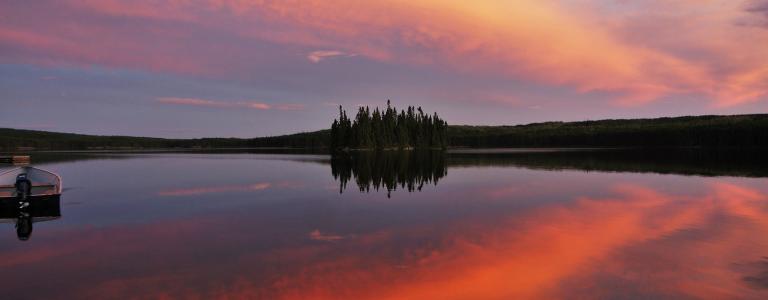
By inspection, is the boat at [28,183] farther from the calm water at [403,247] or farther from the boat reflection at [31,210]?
the calm water at [403,247]

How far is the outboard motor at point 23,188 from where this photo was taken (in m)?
25.5

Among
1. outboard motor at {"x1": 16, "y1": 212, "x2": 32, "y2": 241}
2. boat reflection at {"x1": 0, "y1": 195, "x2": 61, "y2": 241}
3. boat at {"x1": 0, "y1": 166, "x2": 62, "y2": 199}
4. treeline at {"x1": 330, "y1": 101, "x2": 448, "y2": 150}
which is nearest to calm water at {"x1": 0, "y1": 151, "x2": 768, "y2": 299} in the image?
outboard motor at {"x1": 16, "y1": 212, "x2": 32, "y2": 241}

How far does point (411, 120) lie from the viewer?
193 m

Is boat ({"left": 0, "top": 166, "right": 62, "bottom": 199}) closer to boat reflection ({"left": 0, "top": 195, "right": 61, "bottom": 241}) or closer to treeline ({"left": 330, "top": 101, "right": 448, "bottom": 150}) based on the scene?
boat reflection ({"left": 0, "top": 195, "right": 61, "bottom": 241})

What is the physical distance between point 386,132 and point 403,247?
162 metres

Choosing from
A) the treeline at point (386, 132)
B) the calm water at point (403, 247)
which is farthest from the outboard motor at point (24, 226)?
the treeline at point (386, 132)

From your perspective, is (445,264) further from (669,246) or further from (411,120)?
(411,120)

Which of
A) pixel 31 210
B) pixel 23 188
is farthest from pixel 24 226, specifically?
pixel 23 188

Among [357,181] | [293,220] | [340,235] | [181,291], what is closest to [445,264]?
[340,235]

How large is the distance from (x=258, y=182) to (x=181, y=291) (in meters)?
30.5

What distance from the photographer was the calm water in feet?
38.4

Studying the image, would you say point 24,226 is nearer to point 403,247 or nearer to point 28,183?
point 28,183

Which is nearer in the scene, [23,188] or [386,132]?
[23,188]

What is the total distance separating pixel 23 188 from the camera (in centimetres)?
2561
